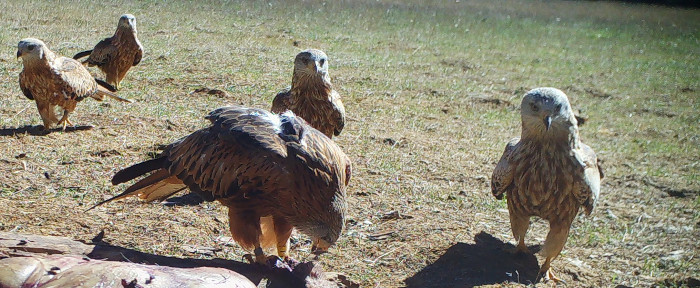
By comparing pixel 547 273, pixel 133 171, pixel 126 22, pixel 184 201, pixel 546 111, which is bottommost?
pixel 547 273

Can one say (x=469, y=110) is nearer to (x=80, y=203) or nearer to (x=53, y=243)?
(x=80, y=203)

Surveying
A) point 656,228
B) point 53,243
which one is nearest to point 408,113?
point 656,228

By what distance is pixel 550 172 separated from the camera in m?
4.86

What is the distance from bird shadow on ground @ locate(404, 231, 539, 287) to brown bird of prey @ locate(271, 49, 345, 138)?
5.88 feet

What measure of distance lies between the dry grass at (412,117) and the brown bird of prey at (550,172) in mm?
401

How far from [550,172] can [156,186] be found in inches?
107

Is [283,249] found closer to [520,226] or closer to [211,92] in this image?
[520,226]

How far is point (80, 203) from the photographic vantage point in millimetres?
5004

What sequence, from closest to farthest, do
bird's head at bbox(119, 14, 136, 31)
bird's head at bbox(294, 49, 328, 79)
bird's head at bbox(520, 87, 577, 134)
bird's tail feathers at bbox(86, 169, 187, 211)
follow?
bird's tail feathers at bbox(86, 169, 187, 211), bird's head at bbox(520, 87, 577, 134), bird's head at bbox(294, 49, 328, 79), bird's head at bbox(119, 14, 136, 31)

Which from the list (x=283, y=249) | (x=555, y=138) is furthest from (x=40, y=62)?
(x=555, y=138)

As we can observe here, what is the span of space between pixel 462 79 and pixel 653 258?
6643mm

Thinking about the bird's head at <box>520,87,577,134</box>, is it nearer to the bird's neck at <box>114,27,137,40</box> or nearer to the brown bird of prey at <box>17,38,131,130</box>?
the brown bird of prey at <box>17,38,131,130</box>

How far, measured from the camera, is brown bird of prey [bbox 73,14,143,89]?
9.07 meters

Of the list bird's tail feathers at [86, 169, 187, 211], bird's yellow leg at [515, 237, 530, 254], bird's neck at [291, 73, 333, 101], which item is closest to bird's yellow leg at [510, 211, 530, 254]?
bird's yellow leg at [515, 237, 530, 254]
